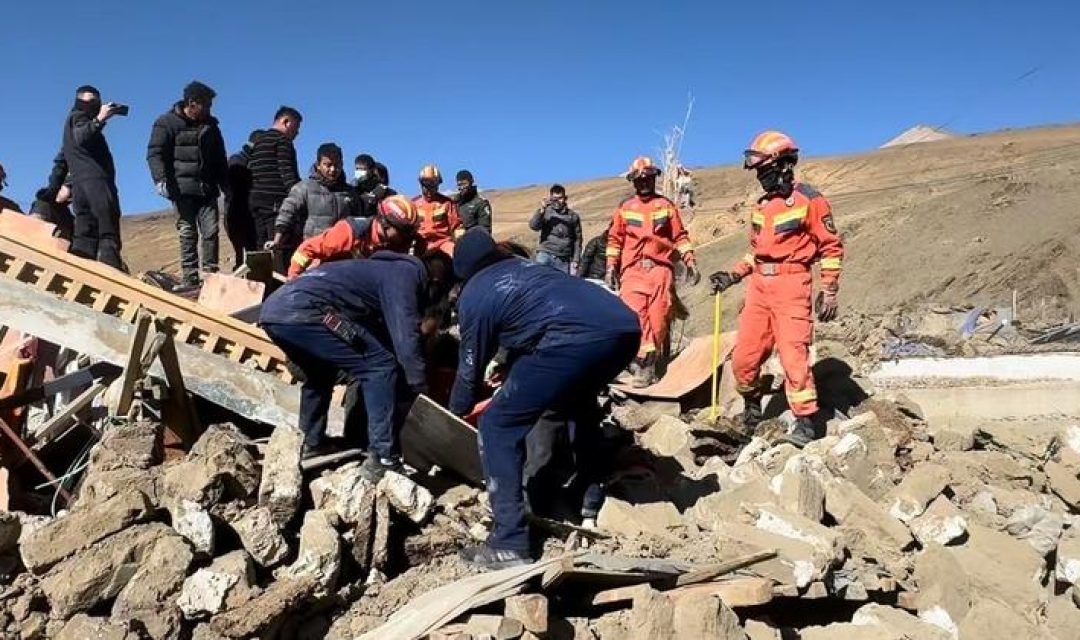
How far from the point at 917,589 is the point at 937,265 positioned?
1146 centimetres

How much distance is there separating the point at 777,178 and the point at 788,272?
1.95 ft

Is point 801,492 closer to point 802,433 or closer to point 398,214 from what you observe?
point 802,433

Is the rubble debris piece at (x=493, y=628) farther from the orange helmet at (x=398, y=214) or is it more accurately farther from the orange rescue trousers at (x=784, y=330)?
the orange rescue trousers at (x=784, y=330)

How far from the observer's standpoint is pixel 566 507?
4.64m

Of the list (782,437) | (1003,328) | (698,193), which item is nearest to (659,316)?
(782,437)

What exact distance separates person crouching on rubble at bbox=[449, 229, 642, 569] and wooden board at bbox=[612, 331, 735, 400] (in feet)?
9.57

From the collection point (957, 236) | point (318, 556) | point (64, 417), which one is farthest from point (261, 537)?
point (957, 236)

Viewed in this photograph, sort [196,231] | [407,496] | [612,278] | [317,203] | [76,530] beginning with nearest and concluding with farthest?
[76,530] < [407,496] < [317,203] < [196,231] < [612,278]

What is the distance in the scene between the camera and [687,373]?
7.20 m

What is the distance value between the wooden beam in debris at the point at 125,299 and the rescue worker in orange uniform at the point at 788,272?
9.65 ft

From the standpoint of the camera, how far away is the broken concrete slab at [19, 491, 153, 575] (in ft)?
11.6

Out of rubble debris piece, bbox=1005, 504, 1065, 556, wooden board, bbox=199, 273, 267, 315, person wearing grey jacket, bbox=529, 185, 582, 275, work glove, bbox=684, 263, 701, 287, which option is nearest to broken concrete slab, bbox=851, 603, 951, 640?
rubble debris piece, bbox=1005, 504, 1065, 556

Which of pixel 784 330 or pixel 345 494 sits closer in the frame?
pixel 345 494

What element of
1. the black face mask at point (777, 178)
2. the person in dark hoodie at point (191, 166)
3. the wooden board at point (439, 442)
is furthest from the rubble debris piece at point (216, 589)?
the person in dark hoodie at point (191, 166)
